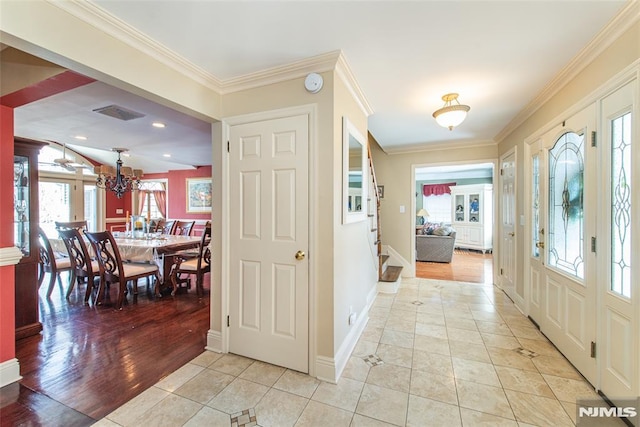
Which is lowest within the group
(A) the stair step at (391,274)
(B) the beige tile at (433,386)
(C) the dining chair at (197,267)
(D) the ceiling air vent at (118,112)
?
(B) the beige tile at (433,386)

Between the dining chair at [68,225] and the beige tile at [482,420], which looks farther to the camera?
the dining chair at [68,225]

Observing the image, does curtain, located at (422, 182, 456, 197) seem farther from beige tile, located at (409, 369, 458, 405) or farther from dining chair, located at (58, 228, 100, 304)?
dining chair, located at (58, 228, 100, 304)

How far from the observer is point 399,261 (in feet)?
16.4

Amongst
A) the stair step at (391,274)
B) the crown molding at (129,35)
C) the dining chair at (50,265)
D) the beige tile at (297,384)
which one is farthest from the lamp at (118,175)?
the stair step at (391,274)

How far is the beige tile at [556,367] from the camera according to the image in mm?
2020

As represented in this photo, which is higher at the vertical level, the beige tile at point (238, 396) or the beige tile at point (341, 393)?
the beige tile at point (238, 396)

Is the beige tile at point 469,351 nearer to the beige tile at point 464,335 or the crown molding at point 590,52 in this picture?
the beige tile at point 464,335

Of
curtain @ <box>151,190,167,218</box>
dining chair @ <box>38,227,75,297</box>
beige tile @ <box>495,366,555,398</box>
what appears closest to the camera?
beige tile @ <box>495,366,555,398</box>

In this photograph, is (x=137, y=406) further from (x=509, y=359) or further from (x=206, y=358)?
(x=509, y=359)

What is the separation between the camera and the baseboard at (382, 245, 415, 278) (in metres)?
4.95

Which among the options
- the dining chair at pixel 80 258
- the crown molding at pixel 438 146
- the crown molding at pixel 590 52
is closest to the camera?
the crown molding at pixel 590 52

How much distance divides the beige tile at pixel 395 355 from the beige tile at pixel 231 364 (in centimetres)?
117

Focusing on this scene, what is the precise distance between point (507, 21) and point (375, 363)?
8.61 ft

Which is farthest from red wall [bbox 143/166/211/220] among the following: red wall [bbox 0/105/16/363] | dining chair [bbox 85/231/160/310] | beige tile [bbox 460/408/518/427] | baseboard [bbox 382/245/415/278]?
beige tile [bbox 460/408/518/427]
